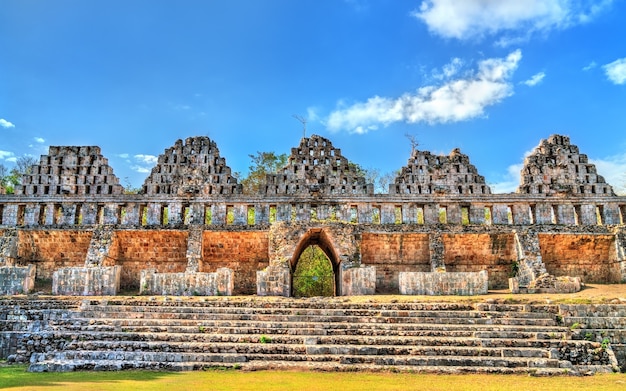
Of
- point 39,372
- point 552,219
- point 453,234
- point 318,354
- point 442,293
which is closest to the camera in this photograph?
point 39,372

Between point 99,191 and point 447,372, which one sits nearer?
point 447,372

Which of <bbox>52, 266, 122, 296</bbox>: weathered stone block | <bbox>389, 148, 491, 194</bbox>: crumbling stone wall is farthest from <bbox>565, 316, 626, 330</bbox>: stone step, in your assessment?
<bbox>52, 266, 122, 296</bbox>: weathered stone block

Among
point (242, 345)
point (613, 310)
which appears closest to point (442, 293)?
point (613, 310)

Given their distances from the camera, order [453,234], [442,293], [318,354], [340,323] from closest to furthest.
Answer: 1. [318,354]
2. [340,323]
3. [442,293]
4. [453,234]

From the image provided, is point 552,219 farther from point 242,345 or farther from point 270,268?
point 242,345

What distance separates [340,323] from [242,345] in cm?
281

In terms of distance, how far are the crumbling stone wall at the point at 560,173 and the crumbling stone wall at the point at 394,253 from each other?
6291 mm

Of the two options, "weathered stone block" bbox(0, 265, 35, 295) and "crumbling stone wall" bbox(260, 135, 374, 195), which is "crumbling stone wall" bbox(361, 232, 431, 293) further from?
"weathered stone block" bbox(0, 265, 35, 295)

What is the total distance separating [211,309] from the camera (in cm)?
1470

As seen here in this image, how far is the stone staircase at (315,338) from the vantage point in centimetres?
1135

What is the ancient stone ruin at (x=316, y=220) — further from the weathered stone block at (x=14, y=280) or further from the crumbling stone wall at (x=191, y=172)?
the weathered stone block at (x=14, y=280)

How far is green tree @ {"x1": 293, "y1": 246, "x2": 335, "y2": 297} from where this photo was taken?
30172 mm

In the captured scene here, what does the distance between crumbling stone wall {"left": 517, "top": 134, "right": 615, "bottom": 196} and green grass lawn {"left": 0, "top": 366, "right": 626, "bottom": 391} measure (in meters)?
16.2

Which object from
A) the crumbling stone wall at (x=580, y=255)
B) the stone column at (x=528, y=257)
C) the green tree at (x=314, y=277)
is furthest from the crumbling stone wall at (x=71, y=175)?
the crumbling stone wall at (x=580, y=255)
